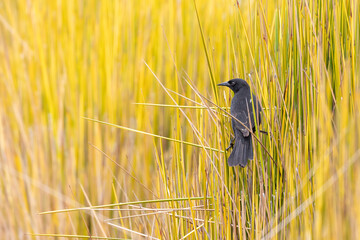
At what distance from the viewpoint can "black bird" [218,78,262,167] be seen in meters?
1.22

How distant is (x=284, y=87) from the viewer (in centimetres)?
132

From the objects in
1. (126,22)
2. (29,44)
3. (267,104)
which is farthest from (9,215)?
(267,104)

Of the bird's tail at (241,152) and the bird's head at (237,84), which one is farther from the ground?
the bird's head at (237,84)

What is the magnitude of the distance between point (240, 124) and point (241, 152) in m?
0.09

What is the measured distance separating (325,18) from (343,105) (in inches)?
14.9

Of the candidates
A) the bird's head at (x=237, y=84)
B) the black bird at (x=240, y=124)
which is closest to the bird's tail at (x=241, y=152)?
the black bird at (x=240, y=124)

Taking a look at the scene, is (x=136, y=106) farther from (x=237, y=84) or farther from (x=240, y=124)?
(x=240, y=124)

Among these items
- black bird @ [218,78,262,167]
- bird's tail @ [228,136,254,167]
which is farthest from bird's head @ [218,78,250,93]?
bird's tail @ [228,136,254,167]

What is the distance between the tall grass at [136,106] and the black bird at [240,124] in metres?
0.03

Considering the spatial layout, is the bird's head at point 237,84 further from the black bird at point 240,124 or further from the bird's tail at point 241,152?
the bird's tail at point 241,152

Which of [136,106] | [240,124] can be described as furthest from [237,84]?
[136,106]

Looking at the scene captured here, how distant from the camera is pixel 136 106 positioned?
2014 mm

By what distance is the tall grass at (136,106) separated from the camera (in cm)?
128

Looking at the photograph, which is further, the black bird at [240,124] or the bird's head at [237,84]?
the bird's head at [237,84]
